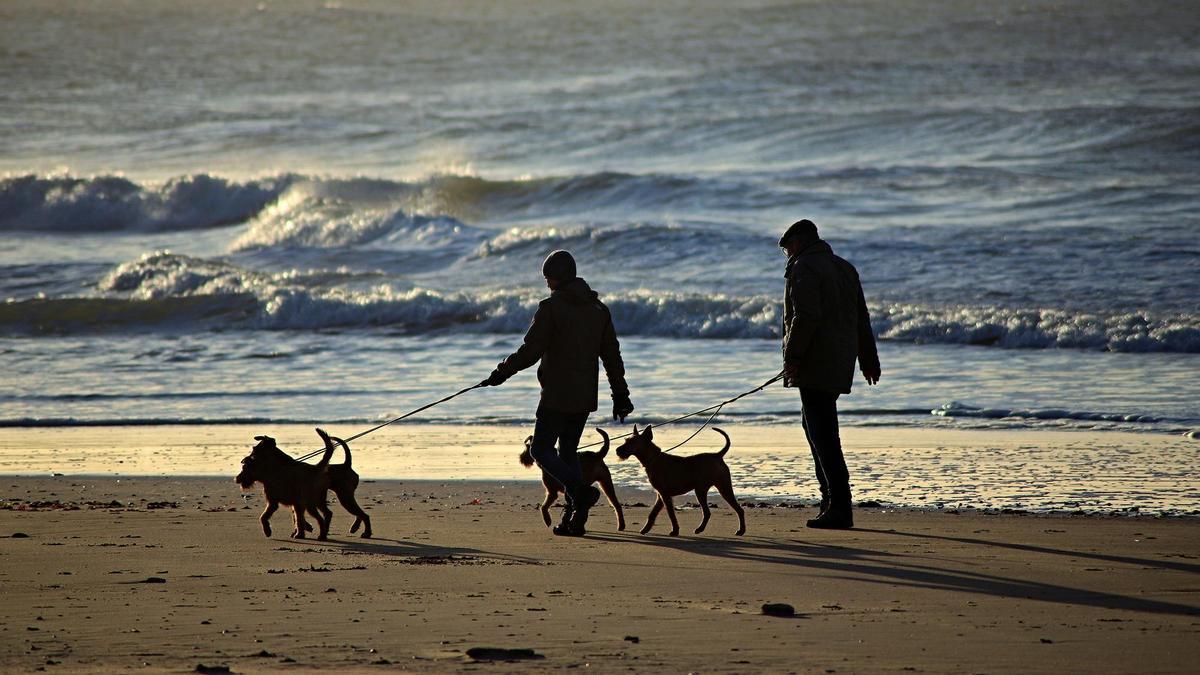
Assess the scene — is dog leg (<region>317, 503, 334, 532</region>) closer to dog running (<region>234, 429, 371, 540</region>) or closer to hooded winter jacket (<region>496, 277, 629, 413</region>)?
dog running (<region>234, 429, 371, 540</region>)

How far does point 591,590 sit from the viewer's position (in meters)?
5.99

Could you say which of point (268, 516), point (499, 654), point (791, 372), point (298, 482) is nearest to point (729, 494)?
point (791, 372)

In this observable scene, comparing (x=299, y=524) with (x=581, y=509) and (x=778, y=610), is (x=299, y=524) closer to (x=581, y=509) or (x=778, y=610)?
(x=581, y=509)

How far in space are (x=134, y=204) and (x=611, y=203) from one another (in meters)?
12.3

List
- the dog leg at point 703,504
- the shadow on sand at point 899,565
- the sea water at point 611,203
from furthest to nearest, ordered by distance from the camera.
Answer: the sea water at point 611,203 → the dog leg at point 703,504 → the shadow on sand at point 899,565

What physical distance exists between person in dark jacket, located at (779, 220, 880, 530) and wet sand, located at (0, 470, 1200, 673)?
0.92 ft

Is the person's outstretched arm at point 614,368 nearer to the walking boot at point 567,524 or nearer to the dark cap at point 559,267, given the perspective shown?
the dark cap at point 559,267

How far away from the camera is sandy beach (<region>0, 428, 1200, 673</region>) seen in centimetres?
488

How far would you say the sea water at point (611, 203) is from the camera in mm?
14625

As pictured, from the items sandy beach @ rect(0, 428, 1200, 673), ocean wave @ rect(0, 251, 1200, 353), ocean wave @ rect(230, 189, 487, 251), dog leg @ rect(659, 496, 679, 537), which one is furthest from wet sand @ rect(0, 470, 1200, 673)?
ocean wave @ rect(230, 189, 487, 251)

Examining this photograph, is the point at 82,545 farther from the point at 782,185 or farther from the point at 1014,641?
the point at 782,185

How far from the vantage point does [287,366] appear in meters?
15.9

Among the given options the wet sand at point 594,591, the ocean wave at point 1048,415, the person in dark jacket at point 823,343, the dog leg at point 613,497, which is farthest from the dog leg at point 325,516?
the ocean wave at point 1048,415

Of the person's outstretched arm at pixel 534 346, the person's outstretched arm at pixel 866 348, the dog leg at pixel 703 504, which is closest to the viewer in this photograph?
the person's outstretched arm at pixel 534 346
